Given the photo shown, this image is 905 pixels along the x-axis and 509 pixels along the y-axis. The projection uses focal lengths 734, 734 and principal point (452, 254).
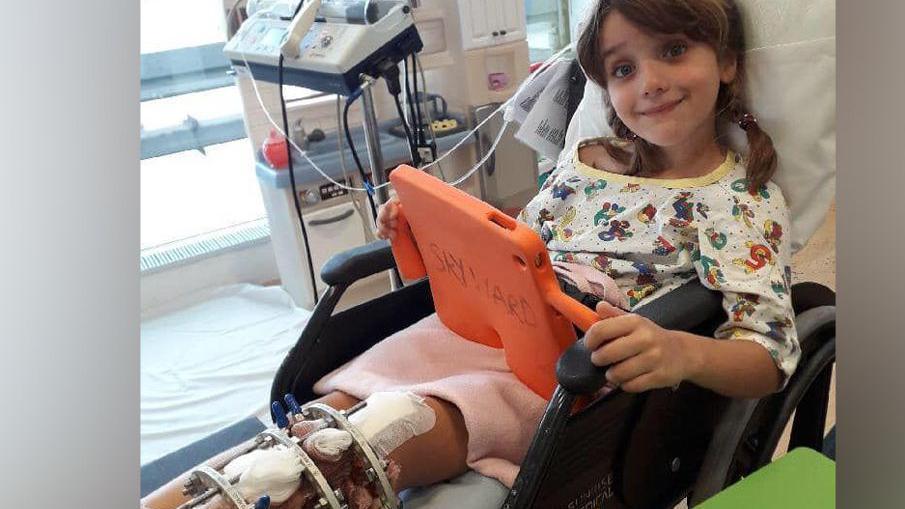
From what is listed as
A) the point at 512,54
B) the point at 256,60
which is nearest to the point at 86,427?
the point at 256,60

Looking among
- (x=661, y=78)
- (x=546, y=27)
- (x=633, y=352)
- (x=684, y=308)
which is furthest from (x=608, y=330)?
(x=546, y=27)

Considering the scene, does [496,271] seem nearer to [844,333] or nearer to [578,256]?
[578,256]

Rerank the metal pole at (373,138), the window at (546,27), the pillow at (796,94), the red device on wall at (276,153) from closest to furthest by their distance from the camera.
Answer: the pillow at (796,94) < the metal pole at (373,138) < the red device on wall at (276,153) < the window at (546,27)

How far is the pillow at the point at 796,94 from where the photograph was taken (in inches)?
43.1

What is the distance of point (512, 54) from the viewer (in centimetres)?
235

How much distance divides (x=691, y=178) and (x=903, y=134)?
1.09m

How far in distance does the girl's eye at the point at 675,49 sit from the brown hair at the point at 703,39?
0.02 meters

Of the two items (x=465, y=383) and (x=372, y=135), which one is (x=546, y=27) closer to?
(x=372, y=135)

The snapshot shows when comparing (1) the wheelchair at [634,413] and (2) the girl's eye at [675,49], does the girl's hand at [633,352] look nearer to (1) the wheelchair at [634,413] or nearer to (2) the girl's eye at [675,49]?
(1) the wheelchair at [634,413]

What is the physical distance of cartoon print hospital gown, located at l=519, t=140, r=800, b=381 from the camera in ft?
3.26

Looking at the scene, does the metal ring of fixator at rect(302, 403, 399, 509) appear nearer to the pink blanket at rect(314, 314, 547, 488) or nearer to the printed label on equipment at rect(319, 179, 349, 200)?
the pink blanket at rect(314, 314, 547, 488)

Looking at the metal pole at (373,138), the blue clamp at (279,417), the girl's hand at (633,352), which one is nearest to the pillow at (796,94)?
the girl's hand at (633,352)

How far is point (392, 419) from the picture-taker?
2.98 feet

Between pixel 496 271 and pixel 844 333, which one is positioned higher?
pixel 844 333
